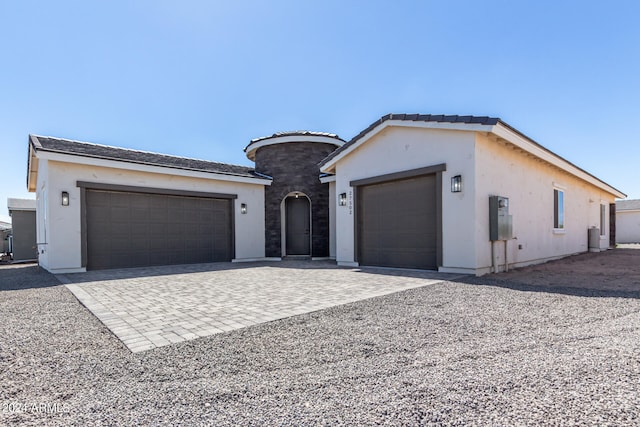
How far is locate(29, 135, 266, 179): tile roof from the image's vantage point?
9.23m

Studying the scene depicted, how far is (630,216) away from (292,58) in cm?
3106

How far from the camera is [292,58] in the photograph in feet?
33.6

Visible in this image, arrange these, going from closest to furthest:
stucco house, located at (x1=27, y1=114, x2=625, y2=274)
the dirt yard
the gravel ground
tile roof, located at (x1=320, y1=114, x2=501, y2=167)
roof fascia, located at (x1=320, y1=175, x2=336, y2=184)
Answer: the gravel ground
the dirt yard
tile roof, located at (x1=320, y1=114, x2=501, y2=167)
stucco house, located at (x1=27, y1=114, x2=625, y2=274)
roof fascia, located at (x1=320, y1=175, x2=336, y2=184)

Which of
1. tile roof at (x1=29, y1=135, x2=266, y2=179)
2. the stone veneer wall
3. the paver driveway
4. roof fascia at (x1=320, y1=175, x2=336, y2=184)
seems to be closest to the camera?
the paver driveway

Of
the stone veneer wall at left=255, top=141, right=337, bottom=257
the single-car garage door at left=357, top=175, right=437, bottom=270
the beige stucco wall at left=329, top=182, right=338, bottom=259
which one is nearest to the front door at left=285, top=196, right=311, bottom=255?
the stone veneer wall at left=255, top=141, right=337, bottom=257

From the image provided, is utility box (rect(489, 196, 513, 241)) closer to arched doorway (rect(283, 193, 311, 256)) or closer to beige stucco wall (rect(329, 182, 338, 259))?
beige stucco wall (rect(329, 182, 338, 259))

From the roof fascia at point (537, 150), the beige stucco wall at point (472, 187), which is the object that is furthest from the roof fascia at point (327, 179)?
the roof fascia at point (537, 150)

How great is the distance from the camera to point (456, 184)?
25.2 feet

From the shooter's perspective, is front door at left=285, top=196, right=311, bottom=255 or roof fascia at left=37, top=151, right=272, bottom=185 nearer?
roof fascia at left=37, top=151, right=272, bottom=185

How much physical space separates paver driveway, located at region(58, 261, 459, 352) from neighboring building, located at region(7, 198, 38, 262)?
11.1 m

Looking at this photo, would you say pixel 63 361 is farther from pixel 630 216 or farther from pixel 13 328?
pixel 630 216

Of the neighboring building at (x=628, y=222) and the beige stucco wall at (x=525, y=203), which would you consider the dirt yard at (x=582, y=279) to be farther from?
the neighboring building at (x=628, y=222)

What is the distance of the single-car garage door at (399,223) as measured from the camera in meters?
8.45

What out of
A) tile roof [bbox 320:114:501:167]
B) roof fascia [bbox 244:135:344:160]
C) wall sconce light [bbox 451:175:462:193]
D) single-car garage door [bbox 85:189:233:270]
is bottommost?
single-car garage door [bbox 85:189:233:270]
